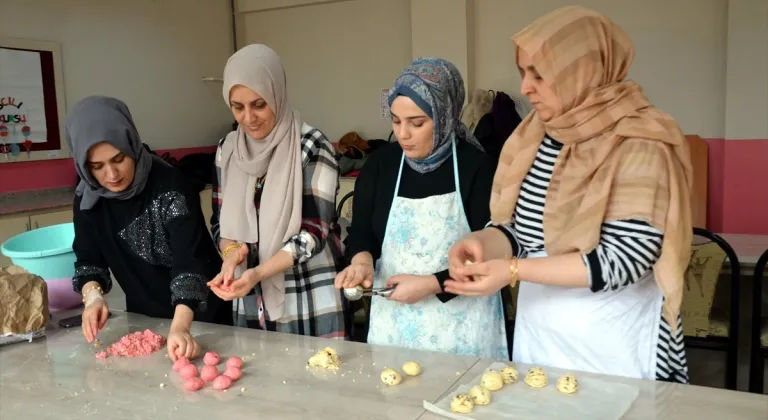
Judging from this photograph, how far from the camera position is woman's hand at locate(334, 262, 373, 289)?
1512 millimetres

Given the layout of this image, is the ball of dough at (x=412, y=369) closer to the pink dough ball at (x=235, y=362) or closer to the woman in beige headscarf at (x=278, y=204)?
the pink dough ball at (x=235, y=362)

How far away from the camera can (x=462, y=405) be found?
1083mm

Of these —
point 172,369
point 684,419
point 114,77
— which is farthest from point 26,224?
point 684,419

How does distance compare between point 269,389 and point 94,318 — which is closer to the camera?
point 269,389

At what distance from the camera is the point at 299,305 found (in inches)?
70.9

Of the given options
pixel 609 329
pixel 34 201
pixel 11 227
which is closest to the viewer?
pixel 609 329

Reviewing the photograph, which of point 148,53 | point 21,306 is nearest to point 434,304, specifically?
point 21,306

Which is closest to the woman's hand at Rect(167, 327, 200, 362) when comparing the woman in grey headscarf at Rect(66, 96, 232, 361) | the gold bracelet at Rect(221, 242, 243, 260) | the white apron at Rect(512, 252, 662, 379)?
the woman in grey headscarf at Rect(66, 96, 232, 361)

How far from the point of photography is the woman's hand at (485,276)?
1.24m

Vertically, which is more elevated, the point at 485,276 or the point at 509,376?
the point at 485,276

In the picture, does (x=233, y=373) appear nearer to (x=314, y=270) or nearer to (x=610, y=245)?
(x=314, y=270)

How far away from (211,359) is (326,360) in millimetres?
272

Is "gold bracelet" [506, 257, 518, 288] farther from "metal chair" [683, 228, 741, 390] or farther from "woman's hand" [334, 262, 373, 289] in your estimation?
"metal chair" [683, 228, 741, 390]

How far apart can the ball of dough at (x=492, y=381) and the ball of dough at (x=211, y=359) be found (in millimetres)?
611
